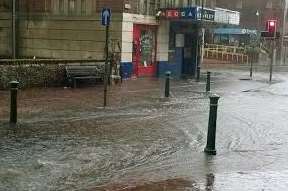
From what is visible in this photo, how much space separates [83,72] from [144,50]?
630 centimetres

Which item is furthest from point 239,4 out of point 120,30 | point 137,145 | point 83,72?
point 137,145

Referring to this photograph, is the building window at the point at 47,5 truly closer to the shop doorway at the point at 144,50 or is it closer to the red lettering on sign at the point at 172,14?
the shop doorway at the point at 144,50

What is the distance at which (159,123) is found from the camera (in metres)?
13.4

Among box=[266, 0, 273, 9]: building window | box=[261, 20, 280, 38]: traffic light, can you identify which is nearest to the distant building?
box=[266, 0, 273, 9]: building window

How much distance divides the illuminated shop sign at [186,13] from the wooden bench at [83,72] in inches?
228

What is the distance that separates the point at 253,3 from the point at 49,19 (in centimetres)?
5426

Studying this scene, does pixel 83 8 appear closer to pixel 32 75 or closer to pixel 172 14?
pixel 172 14

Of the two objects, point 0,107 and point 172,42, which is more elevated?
point 172,42

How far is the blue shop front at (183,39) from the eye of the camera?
26859 millimetres

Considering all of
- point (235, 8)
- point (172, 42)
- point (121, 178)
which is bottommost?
point (121, 178)

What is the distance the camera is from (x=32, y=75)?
1955 centimetres

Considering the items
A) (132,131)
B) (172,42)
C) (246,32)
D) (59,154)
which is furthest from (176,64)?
(246,32)

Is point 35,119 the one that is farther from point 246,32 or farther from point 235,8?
point 235,8

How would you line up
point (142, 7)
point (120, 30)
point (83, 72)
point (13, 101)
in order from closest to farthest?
point (13, 101) → point (83, 72) → point (120, 30) → point (142, 7)
